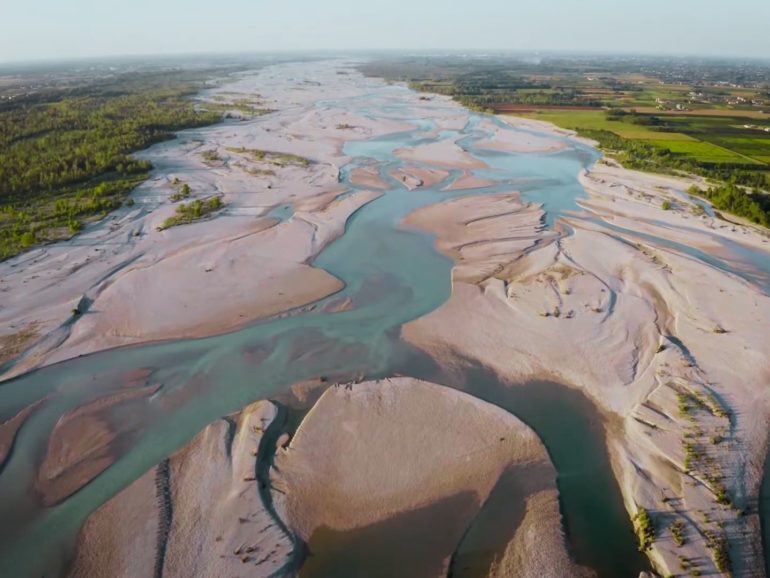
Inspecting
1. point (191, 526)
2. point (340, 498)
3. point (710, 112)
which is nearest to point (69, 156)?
point (191, 526)

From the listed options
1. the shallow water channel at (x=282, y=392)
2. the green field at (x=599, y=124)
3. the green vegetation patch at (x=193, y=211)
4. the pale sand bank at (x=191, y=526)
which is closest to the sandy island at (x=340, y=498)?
the pale sand bank at (x=191, y=526)

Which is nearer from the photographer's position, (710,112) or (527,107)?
(710,112)

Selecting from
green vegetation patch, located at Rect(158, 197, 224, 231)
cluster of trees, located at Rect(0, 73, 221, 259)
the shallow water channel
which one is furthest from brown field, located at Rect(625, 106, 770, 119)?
green vegetation patch, located at Rect(158, 197, 224, 231)

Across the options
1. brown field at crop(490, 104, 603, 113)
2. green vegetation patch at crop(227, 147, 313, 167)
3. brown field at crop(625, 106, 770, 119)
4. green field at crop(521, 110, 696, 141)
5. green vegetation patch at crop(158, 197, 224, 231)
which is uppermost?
brown field at crop(490, 104, 603, 113)

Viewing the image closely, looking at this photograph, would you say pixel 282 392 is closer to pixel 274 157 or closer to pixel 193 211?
pixel 193 211

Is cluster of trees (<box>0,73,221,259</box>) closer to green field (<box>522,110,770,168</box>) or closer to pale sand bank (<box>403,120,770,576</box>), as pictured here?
pale sand bank (<box>403,120,770,576</box>)

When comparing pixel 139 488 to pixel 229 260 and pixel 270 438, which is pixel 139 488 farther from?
pixel 229 260

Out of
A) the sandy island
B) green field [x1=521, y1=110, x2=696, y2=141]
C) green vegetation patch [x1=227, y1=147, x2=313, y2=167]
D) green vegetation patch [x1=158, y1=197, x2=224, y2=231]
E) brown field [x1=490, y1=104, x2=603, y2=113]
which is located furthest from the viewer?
brown field [x1=490, y1=104, x2=603, y2=113]
